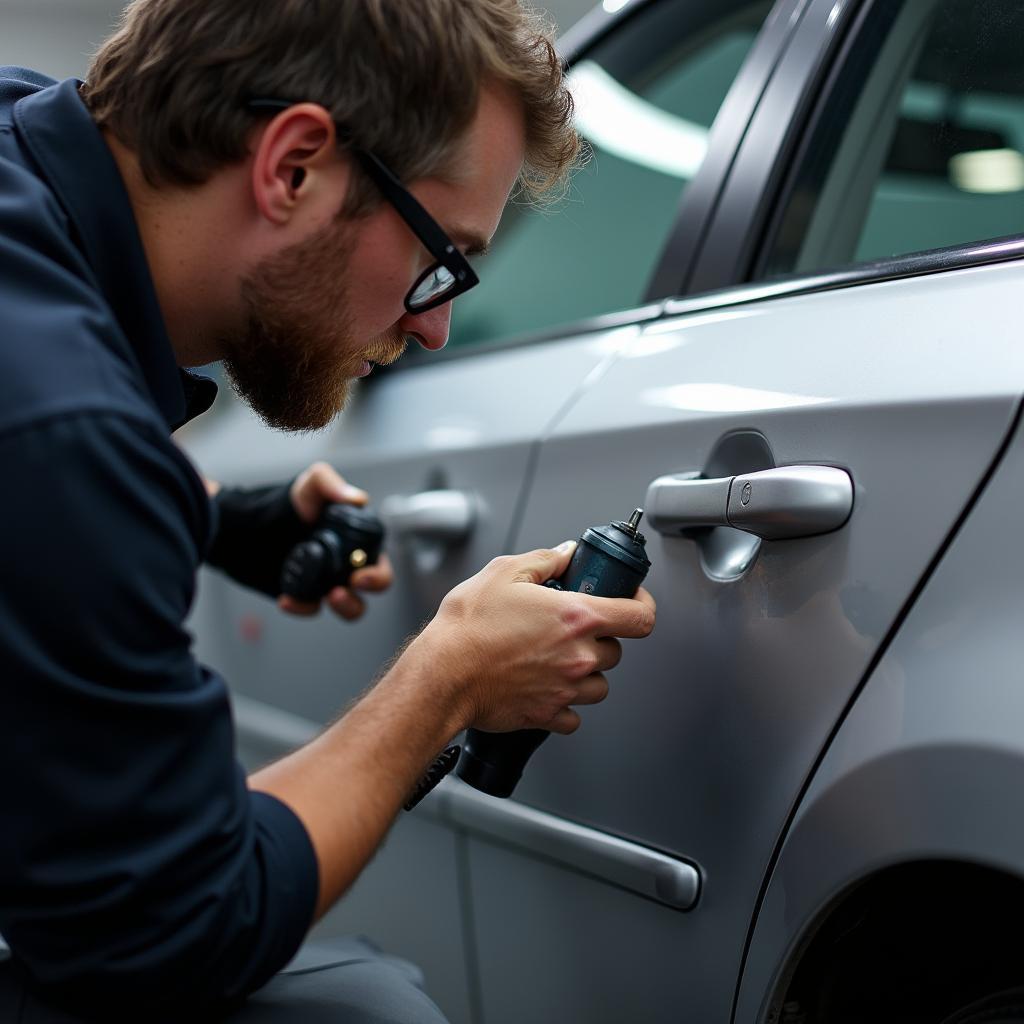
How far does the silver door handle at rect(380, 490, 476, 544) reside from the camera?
1540 millimetres

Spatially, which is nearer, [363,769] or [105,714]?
[105,714]

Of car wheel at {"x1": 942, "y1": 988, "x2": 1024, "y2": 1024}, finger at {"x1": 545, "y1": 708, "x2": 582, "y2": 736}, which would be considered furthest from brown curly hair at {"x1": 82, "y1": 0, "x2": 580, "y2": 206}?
car wheel at {"x1": 942, "y1": 988, "x2": 1024, "y2": 1024}

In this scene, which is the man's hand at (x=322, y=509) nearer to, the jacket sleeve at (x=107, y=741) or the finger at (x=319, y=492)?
the finger at (x=319, y=492)

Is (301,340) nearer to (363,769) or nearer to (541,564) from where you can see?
(541,564)

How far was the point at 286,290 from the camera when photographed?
1188 mm

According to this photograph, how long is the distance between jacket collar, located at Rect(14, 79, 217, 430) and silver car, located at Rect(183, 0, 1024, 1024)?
0.44 metres

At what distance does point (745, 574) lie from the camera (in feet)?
3.61

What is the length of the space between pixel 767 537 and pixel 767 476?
0.19 feet

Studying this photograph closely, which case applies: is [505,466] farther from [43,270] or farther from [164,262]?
[43,270]

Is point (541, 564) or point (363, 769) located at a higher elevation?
point (541, 564)

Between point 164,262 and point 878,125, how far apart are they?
820mm

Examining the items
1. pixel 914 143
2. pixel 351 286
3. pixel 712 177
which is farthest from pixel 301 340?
pixel 914 143

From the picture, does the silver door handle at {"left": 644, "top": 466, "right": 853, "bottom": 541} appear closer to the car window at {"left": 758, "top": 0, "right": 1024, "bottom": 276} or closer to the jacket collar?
the car window at {"left": 758, "top": 0, "right": 1024, "bottom": 276}

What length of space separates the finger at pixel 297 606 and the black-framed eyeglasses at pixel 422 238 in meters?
0.65
